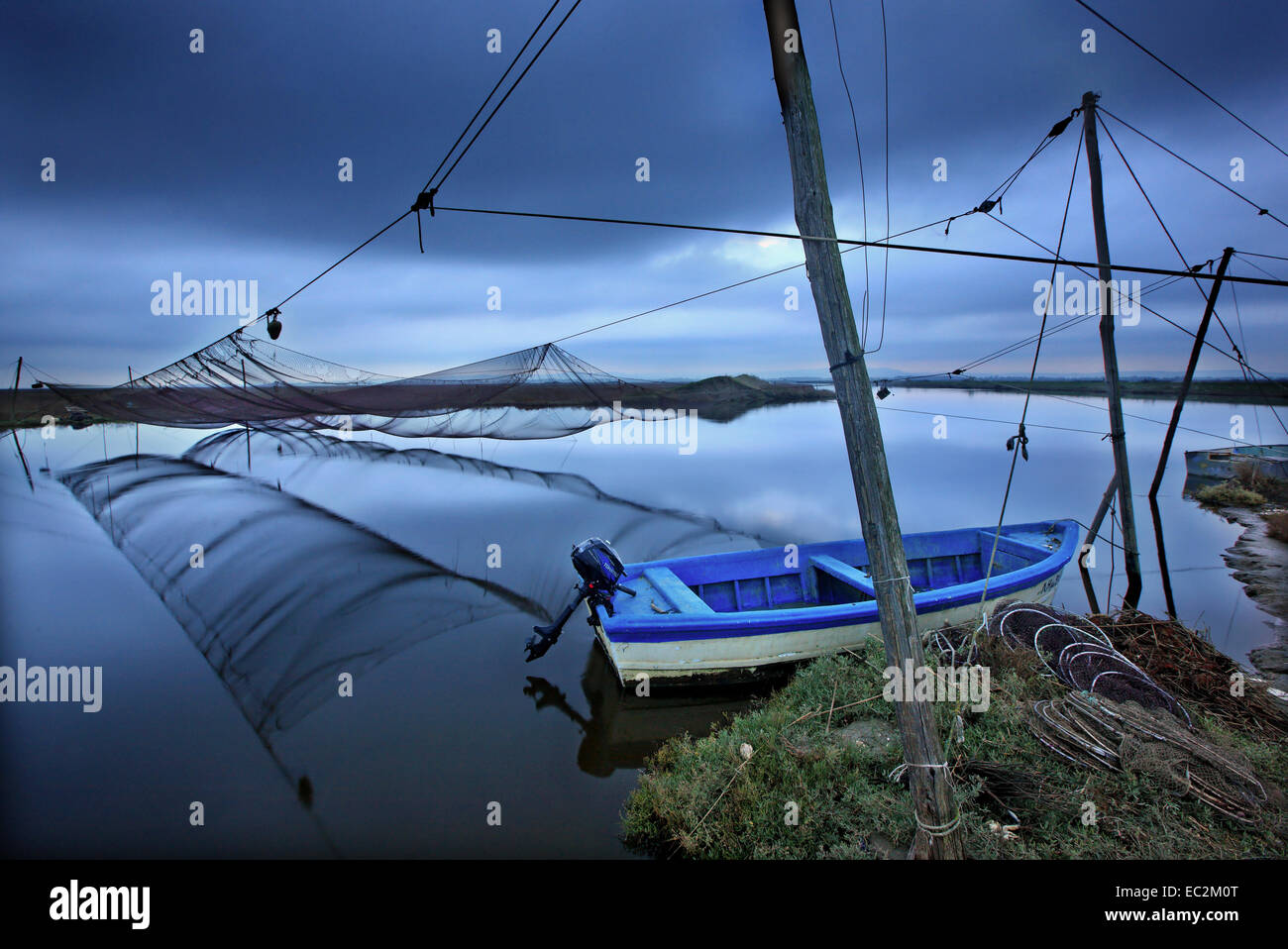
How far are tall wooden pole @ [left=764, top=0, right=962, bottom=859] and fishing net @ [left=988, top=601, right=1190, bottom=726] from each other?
2.62m

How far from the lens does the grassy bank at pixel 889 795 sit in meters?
3.21

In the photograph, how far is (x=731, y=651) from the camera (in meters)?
5.56

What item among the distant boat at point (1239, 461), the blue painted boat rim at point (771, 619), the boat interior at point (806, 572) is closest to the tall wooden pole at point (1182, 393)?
the boat interior at point (806, 572)

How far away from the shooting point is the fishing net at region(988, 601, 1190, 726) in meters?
4.53

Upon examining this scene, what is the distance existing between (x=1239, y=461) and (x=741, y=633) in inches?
720

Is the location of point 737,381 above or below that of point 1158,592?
above

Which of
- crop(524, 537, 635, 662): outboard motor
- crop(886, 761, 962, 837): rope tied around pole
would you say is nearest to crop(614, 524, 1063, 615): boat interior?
crop(524, 537, 635, 662): outboard motor

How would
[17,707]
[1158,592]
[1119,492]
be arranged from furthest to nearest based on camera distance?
[1158,592] → [1119,492] → [17,707]

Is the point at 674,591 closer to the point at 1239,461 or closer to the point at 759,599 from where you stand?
the point at 759,599

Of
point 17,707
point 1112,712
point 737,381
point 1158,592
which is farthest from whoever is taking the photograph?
point 737,381

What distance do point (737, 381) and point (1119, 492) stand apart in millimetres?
14740
